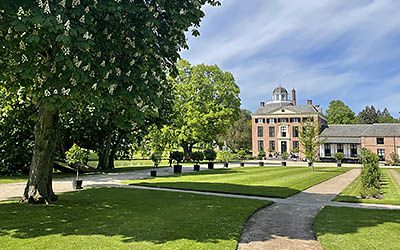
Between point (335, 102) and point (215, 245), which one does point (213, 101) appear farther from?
point (335, 102)

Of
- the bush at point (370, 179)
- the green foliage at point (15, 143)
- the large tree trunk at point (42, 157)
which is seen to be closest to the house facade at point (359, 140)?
the bush at point (370, 179)

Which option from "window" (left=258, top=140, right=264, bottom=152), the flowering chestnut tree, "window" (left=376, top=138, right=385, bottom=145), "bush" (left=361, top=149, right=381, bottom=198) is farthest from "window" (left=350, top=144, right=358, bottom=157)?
the flowering chestnut tree

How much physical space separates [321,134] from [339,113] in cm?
3403

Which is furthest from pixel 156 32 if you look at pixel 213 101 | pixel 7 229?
pixel 213 101

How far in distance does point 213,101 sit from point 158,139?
16.4m

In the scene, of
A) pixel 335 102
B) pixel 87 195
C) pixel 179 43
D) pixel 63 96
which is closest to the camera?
pixel 63 96

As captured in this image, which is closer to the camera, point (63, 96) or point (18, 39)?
point (63, 96)

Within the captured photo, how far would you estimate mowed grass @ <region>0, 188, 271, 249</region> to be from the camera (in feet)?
23.3

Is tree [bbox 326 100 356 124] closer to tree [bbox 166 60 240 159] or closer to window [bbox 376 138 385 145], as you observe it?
window [bbox 376 138 385 145]

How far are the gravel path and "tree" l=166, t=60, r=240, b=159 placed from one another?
27219 millimetres

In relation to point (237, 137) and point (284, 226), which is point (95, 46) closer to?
point (284, 226)

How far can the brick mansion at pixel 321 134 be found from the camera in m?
55.6

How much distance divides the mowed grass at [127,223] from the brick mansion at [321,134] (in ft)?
151

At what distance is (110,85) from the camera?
7348 millimetres
